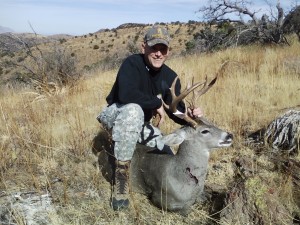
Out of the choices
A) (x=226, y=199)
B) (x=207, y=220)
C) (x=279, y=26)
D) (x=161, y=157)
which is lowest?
(x=207, y=220)

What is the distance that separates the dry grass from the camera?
3.58 m

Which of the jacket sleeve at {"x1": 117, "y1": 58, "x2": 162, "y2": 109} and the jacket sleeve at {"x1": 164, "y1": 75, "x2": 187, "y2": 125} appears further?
the jacket sleeve at {"x1": 164, "y1": 75, "x2": 187, "y2": 125}

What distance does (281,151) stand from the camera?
14.9ft

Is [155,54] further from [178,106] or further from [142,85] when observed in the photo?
[178,106]

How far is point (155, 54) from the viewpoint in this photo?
4.11m

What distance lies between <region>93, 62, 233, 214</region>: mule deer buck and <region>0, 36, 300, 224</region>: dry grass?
0.14 m

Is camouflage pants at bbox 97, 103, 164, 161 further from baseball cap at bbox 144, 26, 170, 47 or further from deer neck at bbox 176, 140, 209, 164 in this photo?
baseball cap at bbox 144, 26, 170, 47

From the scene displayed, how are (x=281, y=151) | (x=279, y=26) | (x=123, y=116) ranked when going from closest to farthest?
(x=123, y=116) < (x=281, y=151) < (x=279, y=26)

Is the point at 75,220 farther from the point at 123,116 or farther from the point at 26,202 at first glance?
the point at 123,116

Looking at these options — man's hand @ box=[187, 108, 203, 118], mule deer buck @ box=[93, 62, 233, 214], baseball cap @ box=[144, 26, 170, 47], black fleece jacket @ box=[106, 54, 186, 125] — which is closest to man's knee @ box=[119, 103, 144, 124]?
black fleece jacket @ box=[106, 54, 186, 125]

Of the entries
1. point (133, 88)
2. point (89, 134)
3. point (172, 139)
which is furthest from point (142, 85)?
point (89, 134)

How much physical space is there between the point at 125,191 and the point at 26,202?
87 cm

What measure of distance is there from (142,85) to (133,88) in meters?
0.25

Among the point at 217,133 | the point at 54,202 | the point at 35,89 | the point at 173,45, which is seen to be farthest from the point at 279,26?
the point at 173,45
